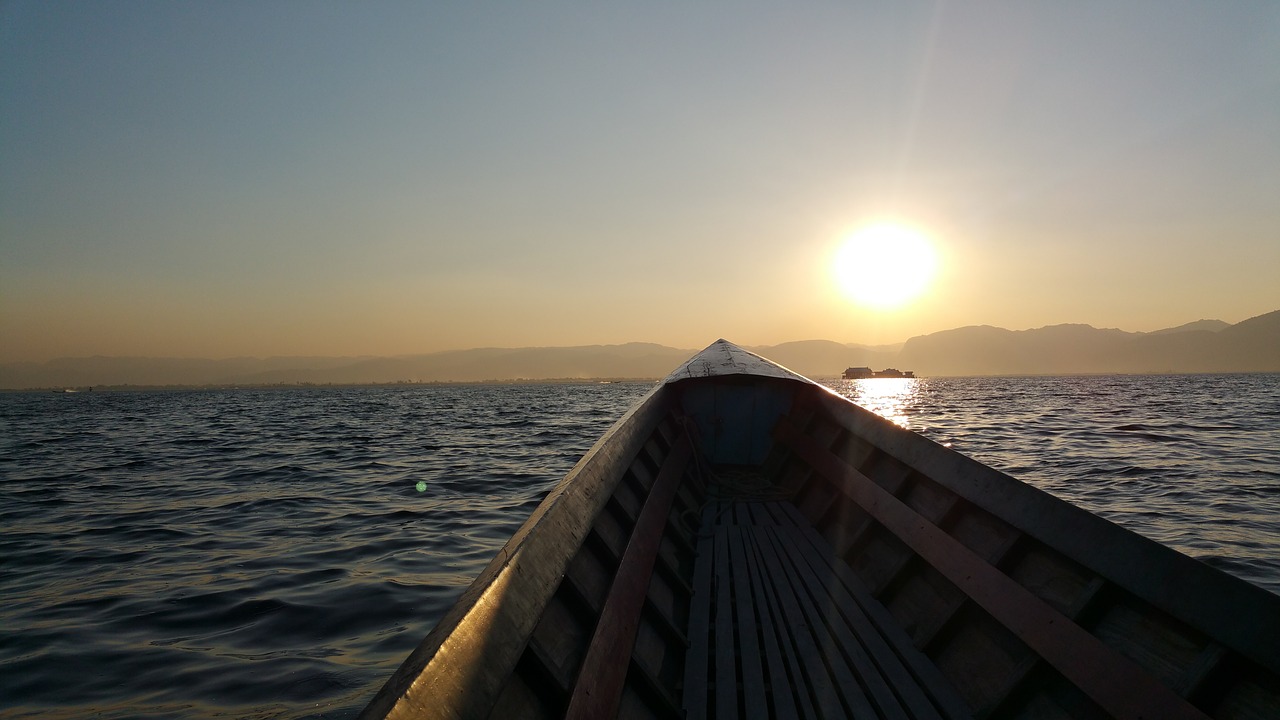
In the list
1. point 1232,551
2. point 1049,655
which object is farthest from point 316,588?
point 1232,551

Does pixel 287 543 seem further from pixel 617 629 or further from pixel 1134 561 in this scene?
pixel 1134 561

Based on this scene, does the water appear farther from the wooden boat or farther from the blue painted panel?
the blue painted panel

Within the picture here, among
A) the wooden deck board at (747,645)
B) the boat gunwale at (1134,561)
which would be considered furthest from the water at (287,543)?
the boat gunwale at (1134,561)

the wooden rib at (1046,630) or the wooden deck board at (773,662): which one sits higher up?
the wooden rib at (1046,630)

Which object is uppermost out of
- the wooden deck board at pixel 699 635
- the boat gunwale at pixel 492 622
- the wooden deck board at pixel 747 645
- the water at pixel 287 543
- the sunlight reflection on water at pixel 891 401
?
the boat gunwale at pixel 492 622

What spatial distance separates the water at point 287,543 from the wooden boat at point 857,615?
2.06 m

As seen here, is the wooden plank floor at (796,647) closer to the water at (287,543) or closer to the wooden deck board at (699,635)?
the wooden deck board at (699,635)

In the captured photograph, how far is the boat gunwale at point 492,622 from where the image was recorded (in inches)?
68.9

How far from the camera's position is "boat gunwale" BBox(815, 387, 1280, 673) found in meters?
2.23

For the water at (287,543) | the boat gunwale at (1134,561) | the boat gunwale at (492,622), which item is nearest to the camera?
the boat gunwale at (492,622)

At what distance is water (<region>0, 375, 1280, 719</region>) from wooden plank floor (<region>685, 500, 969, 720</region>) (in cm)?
235

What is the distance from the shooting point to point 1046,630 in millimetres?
2912

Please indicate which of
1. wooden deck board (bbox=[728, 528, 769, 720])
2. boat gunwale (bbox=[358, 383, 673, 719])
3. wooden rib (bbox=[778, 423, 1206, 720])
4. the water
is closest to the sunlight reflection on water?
wooden rib (bbox=[778, 423, 1206, 720])

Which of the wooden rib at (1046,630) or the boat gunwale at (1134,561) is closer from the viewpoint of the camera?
the boat gunwale at (1134,561)
